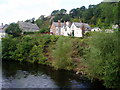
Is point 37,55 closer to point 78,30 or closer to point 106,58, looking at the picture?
point 78,30

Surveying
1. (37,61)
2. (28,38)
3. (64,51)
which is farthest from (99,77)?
(28,38)

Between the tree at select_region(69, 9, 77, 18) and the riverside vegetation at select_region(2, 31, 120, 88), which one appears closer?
the riverside vegetation at select_region(2, 31, 120, 88)

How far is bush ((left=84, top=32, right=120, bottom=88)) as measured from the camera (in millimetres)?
14693

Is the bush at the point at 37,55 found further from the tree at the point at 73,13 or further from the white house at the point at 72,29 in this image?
the tree at the point at 73,13

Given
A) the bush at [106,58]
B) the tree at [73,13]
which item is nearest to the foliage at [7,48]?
the bush at [106,58]

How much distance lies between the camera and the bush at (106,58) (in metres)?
14.7

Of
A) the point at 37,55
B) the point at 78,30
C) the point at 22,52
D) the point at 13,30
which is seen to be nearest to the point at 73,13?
the point at 78,30

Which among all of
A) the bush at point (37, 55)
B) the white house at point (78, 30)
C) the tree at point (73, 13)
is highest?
the tree at point (73, 13)

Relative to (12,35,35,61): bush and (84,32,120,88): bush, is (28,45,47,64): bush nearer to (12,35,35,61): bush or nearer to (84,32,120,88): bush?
(12,35,35,61): bush

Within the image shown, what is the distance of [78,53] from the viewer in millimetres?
28656

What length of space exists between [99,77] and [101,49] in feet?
12.5

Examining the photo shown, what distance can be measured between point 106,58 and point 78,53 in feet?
42.2

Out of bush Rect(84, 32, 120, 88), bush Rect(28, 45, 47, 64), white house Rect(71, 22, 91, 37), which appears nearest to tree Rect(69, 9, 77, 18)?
white house Rect(71, 22, 91, 37)

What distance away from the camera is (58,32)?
169ft
